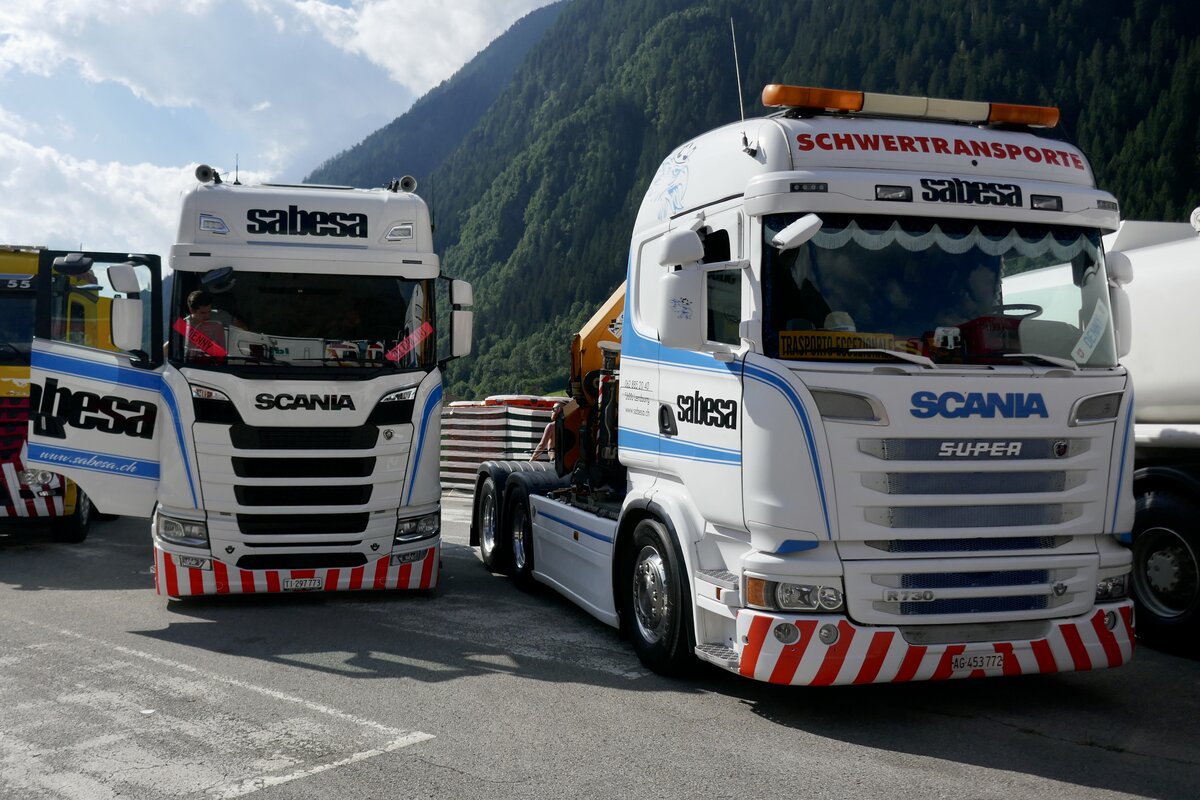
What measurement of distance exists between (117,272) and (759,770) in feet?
19.8

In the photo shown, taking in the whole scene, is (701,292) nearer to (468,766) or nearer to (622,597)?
(622,597)

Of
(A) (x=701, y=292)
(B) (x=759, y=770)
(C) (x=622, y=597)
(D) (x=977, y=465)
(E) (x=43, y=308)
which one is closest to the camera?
(B) (x=759, y=770)

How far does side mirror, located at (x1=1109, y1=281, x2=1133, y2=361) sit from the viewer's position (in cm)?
591

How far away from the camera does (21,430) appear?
470 inches

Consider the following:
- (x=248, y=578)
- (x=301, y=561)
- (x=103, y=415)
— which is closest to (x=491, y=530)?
(x=301, y=561)

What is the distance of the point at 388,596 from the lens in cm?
919

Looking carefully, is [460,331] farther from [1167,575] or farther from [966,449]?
[1167,575]

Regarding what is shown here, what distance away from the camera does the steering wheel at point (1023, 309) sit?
5.70 m

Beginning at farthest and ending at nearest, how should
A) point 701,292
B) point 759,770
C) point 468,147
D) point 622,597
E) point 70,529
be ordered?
point 468,147 → point 70,529 → point 622,597 → point 701,292 → point 759,770

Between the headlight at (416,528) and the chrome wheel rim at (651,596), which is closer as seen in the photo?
the chrome wheel rim at (651,596)

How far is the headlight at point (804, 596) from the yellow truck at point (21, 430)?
8.45m

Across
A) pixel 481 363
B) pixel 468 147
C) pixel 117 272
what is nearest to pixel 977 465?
pixel 117 272

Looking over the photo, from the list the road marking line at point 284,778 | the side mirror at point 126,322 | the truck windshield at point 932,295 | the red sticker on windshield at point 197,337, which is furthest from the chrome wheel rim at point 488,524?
the truck windshield at point 932,295

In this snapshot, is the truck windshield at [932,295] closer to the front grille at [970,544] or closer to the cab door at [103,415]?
the front grille at [970,544]
